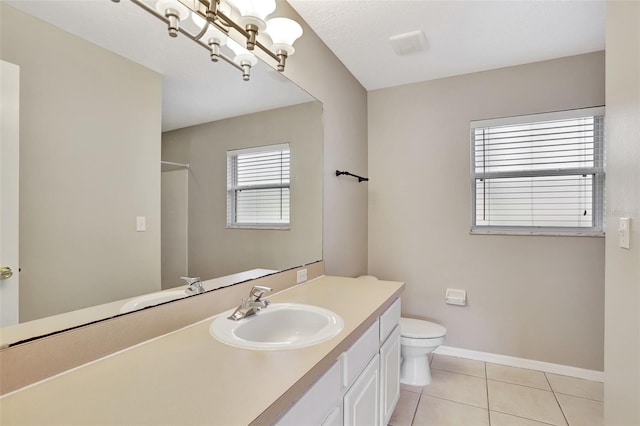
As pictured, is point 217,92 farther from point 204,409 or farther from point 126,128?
point 204,409

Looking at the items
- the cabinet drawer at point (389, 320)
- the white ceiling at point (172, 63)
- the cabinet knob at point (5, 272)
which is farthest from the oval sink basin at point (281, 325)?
the white ceiling at point (172, 63)

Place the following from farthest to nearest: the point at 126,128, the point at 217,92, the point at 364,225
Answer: the point at 364,225 → the point at 217,92 → the point at 126,128

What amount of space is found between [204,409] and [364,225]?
2459 millimetres

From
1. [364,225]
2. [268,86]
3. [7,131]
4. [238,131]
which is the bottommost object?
[364,225]

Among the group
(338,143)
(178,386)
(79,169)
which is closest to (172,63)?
(79,169)

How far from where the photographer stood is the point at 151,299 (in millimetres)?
1118

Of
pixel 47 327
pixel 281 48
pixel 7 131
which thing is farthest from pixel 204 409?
pixel 281 48

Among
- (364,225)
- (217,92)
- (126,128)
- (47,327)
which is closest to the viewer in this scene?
(47,327)

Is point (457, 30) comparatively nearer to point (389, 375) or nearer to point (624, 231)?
point (624, 231)

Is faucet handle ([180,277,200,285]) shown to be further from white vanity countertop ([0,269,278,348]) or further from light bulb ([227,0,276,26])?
light bulb ([227,0,276,26])

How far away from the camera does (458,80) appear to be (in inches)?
109

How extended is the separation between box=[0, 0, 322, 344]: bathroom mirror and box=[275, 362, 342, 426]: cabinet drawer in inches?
25.9

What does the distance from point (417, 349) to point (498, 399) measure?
23.2 inches

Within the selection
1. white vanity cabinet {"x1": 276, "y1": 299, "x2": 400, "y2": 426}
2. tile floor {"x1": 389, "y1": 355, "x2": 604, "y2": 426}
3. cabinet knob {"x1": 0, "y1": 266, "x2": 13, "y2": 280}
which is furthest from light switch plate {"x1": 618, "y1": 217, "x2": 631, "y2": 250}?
cabinet knob {"x1": 0, "y1": 266, "x2": 13, "y2": 280}
